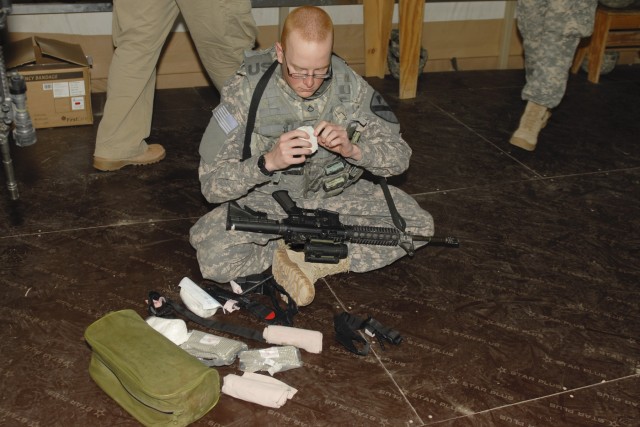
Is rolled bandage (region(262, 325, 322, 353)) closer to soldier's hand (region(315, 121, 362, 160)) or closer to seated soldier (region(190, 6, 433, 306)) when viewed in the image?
seated soldier (region(190, 6, 433, 306))

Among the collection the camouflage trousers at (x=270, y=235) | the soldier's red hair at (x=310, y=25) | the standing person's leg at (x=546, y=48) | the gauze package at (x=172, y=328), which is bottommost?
the gauze package at (x=172, y=328)

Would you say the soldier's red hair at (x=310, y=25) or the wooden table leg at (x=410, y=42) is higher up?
the soldier's red hair at (x=310, y=25)

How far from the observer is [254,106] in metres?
2.79

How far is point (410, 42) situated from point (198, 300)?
3.05 m

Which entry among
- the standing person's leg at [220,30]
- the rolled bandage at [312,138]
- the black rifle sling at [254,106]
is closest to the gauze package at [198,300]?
the black rifle sling at [254,106]

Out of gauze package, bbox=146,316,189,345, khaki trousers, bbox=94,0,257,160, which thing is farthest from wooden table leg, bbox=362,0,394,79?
gauze package, bbox=146,316,189,345

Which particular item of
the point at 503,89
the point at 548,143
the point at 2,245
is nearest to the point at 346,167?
the point at 2,245

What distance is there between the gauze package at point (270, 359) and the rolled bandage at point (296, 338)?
58mm

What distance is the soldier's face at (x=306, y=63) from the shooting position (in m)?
2.55

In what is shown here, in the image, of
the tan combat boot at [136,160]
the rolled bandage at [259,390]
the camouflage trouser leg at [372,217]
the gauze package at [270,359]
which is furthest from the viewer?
the tan combat boot at [136,160]

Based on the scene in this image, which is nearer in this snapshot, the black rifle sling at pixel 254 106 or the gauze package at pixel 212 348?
the gauze package at pixel 212 348

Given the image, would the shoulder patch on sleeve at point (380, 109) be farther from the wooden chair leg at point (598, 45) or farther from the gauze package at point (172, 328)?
the wooden chair leg at point (598, 45)

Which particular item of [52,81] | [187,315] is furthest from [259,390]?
[52,81]

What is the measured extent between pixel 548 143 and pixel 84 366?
333cm
